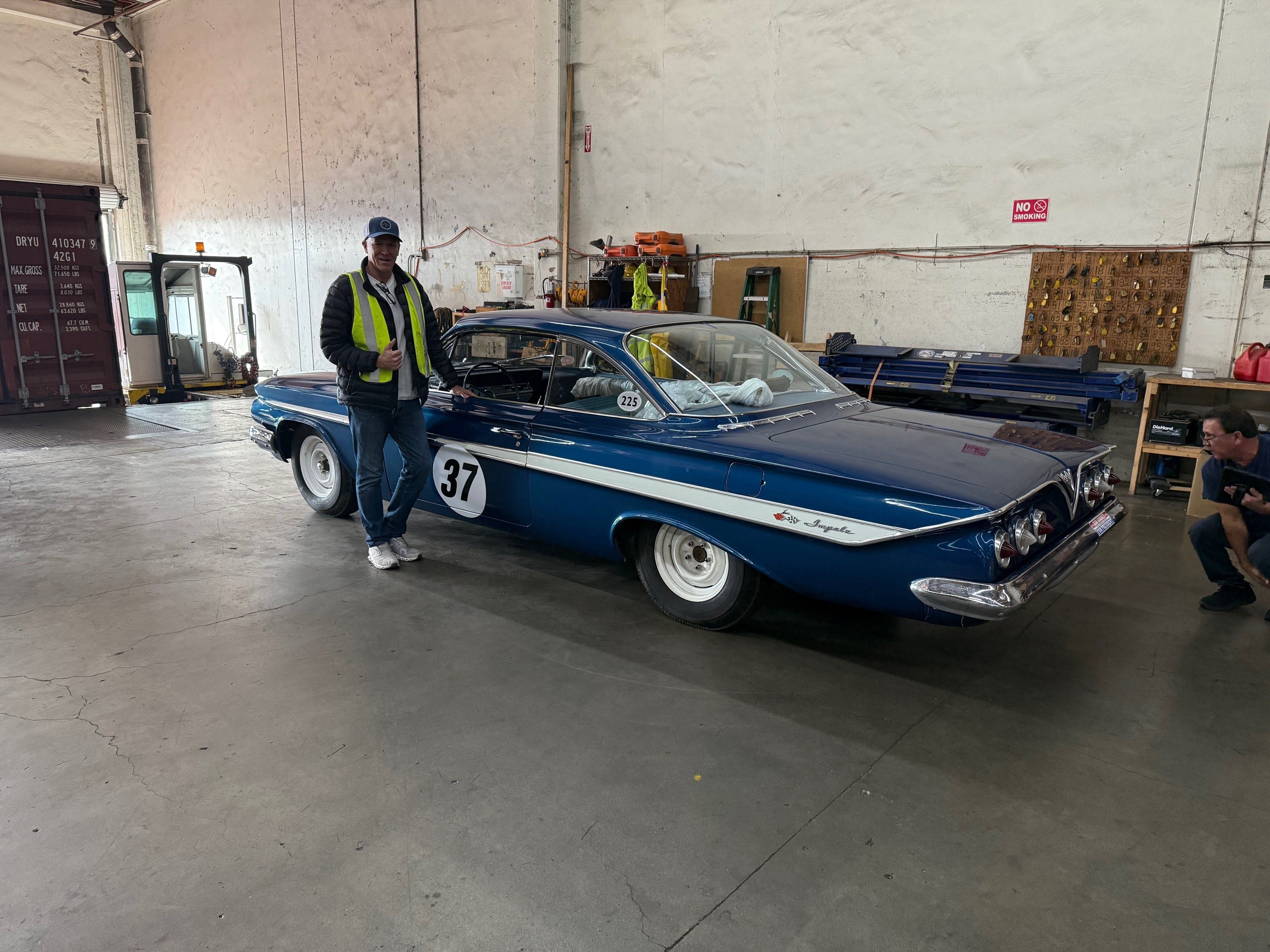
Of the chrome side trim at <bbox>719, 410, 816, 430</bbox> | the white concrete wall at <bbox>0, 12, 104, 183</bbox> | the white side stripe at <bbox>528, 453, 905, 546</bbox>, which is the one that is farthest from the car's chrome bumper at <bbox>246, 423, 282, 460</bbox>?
the white concrete wall at <bbox>0, 12, 104, 183</bbox>

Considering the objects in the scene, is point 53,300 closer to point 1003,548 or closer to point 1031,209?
point 1031,209

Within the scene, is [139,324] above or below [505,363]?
above

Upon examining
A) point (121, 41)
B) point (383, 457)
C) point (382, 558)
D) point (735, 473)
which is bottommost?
point (382, 558)

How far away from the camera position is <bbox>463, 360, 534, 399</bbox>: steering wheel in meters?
4.59

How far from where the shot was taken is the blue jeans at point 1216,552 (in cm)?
408

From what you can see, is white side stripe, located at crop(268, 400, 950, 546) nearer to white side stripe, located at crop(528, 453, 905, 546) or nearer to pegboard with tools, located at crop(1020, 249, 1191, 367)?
white side stripe, located at crop(528, 453, 905, 546)

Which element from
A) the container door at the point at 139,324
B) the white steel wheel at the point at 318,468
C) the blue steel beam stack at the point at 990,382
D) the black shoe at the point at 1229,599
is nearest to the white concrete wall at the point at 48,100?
the container door at the point at 139,324

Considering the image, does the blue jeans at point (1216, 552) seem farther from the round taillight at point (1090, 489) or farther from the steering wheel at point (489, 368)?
the steering wheel at point (489, 368)

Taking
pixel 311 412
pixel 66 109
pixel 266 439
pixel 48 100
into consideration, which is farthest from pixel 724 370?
pixel 66 109

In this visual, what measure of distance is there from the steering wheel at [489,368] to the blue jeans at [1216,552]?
3.69 metres

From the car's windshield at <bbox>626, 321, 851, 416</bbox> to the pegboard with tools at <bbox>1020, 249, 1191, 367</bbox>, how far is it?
12.0 ft

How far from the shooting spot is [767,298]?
8.55m

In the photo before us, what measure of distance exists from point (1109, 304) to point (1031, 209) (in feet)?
3.53

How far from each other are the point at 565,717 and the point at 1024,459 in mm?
2152
